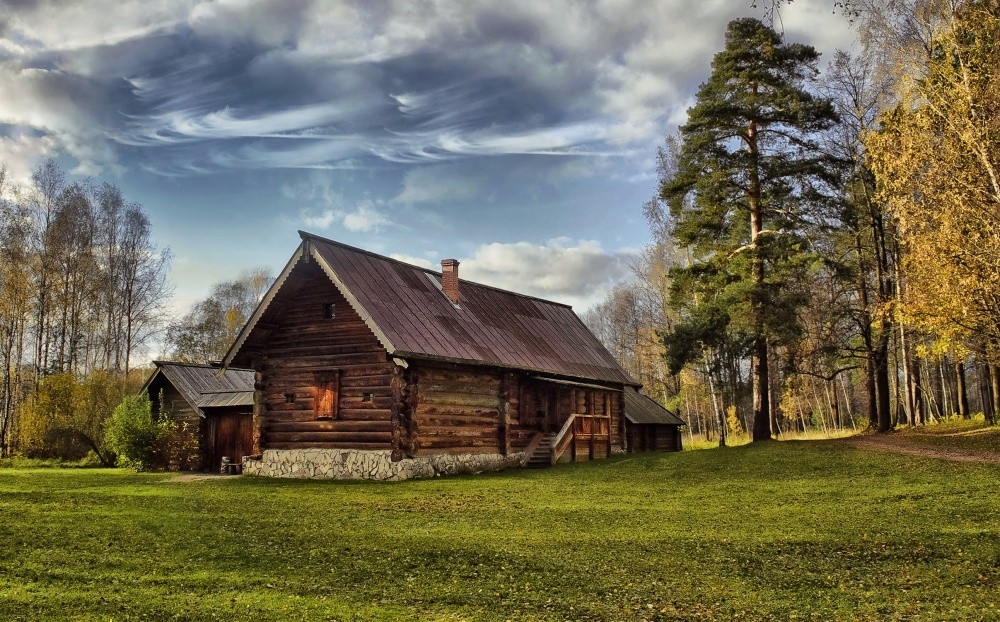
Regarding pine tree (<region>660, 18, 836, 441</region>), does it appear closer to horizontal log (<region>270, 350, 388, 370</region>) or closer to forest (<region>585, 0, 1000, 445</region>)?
forest (<region>585, 0, 1000, 445</region>)

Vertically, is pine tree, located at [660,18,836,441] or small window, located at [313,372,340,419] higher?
pine tree, located at [660,18,836,441]

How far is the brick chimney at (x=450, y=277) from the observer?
29141 mm

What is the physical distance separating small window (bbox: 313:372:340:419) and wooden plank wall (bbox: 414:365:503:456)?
114 inches

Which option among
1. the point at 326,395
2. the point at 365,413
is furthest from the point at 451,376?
the point at 326,395

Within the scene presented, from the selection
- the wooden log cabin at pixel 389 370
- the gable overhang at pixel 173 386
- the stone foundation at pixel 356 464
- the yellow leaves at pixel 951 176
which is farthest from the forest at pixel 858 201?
the gable overhang at pixel 173 386

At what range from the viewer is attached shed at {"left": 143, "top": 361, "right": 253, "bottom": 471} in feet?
104

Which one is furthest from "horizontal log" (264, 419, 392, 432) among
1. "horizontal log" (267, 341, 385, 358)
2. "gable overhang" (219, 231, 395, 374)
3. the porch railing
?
the porch railing

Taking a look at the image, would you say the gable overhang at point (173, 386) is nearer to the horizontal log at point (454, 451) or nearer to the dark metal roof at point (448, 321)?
the dark metal roof at point (448, 321)

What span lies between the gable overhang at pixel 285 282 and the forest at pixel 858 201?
13.0 m

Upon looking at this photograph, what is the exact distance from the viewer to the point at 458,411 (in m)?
24.9

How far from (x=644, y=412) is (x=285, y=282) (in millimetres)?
21124

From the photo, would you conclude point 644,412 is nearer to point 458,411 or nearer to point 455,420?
point 458,411

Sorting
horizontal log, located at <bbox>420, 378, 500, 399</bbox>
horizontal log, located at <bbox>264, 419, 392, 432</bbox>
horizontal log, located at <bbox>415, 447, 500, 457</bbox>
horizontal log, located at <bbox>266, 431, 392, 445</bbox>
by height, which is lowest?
horizontal log, located at <bbox>415, 447, 500, 457</bbox>

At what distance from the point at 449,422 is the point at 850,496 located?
12.5 metres
